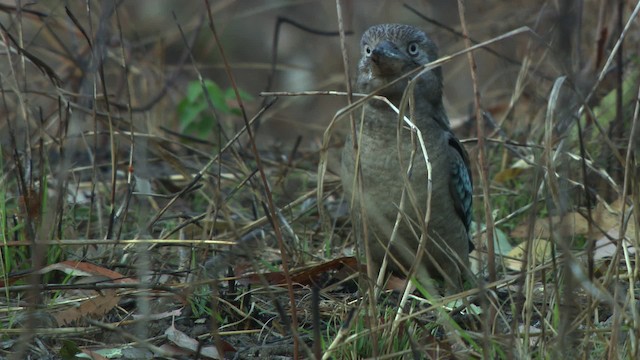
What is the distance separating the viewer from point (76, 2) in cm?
677

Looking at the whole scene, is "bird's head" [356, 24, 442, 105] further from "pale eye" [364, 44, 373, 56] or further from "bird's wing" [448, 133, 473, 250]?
"bird's wing" [448, 133, 473, 250]

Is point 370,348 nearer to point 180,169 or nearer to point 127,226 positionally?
point 180,169

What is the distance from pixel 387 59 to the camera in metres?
3.64

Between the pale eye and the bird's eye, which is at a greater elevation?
the pale eye

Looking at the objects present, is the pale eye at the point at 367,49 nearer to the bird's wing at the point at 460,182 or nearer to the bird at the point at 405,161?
the bird at the point at 405,161

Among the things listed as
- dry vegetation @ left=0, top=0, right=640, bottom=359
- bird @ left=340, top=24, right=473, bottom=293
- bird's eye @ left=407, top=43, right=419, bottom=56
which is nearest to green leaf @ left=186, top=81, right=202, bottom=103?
dry vegetation @ left=0, top=0, right=640, bottom=359

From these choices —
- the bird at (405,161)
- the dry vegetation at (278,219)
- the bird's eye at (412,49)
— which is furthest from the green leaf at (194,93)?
the bird's eye at (412,49)

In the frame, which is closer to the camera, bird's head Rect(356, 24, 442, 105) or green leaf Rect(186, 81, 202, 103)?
bird's head Rect(356, 24, 442, 105)

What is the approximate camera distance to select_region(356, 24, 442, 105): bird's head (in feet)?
12.0

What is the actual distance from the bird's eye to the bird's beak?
0.13m

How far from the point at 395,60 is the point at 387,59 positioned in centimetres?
4

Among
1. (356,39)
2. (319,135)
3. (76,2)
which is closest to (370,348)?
(319,135)

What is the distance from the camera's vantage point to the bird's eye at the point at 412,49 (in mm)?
3816

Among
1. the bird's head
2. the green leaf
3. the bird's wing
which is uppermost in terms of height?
Result: the bird's head
